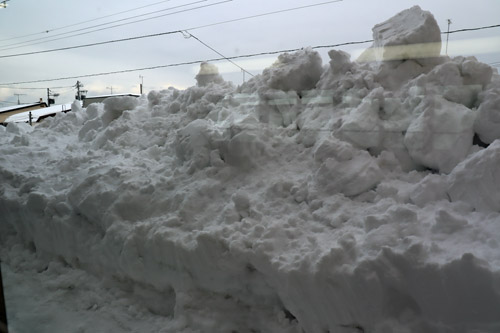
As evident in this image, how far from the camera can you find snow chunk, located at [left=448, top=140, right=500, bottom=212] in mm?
1700

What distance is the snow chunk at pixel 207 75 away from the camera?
3691 millimetres

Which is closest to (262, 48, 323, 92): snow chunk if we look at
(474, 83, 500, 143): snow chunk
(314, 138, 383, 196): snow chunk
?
(314, 138, 383, 196): snow chunk

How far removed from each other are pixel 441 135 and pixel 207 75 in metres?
2.50

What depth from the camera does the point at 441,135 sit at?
2.12 m

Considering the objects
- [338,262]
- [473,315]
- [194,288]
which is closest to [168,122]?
[194,288]

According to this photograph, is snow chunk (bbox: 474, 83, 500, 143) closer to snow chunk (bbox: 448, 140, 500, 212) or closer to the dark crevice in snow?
the dark crevice in snow

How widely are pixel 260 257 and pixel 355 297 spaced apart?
19.5 inches

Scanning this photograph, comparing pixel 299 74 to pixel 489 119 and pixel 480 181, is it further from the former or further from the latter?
pixel 480 181

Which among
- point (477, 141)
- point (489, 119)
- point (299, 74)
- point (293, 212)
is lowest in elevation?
point (293, 212)

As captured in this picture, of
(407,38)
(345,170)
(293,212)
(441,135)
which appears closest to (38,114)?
(293,212)

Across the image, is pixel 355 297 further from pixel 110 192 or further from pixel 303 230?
pixel 110 192

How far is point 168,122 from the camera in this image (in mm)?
3730

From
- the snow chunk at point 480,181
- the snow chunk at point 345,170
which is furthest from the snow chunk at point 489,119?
the snow chunk at point 345,170

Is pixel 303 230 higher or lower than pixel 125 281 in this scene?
higher
